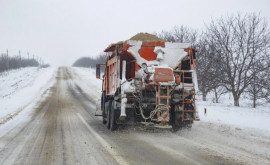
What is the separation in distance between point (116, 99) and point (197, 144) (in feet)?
9.69

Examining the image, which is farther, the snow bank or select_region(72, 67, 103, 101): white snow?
select_region(72, 67, 103, 101): white snow

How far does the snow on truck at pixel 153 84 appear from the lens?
8.02 m

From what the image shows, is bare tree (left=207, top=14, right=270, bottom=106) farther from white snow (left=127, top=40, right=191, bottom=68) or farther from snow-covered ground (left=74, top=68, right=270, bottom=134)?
white snow (left=127, top=40, right=191, bottom=68)

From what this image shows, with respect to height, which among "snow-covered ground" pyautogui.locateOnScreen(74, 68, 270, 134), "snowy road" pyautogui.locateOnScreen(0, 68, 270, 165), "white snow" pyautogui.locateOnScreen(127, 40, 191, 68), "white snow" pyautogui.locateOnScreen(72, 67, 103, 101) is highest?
"white snow" pyautogui.locateOnScreen(127, 40, 191, 68)

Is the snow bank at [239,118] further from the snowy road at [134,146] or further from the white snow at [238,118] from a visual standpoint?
the snowy road at [134,146]

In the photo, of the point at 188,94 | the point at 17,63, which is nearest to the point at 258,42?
the point at 188,94

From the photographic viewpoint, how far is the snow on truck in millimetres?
8023

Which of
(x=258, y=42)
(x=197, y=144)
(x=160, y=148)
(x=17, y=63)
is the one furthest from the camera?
(x=17, y=63)

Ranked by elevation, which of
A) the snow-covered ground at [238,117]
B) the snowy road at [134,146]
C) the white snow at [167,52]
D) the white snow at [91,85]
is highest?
the white snow at [167,52]

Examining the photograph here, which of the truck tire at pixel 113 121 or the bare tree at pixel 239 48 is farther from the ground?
the bare tree at pixel 239 48

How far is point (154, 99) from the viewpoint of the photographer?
8.21 meters

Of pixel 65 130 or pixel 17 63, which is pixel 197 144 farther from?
pixel 17 63

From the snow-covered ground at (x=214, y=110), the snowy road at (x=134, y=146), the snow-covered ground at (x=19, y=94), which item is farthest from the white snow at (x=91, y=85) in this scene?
the snowy road at (x=134, y=146)

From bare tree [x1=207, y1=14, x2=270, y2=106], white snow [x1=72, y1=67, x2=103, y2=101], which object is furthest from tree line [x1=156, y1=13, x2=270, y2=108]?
white snow [x1=72, y1=67, x2=103, y2=101]
